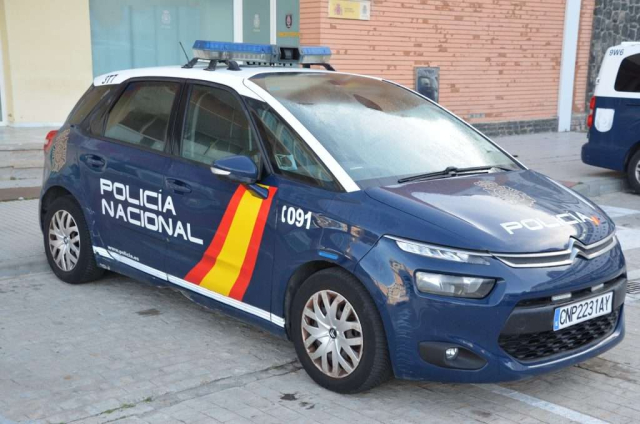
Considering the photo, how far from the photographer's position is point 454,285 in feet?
12.3

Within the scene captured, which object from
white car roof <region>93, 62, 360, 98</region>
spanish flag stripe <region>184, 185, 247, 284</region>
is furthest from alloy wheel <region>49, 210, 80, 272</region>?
spanish flag stripe <region>184, 185, 247, 284</region>

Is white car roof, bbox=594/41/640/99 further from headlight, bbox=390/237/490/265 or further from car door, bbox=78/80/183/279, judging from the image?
headlight, bbox=390/237/490/265

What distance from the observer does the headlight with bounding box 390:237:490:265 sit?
374 centimetres

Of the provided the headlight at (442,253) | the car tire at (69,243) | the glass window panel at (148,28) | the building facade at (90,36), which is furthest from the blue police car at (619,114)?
the headlight at (442,253)

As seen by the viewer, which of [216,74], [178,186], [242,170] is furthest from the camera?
[216,74]

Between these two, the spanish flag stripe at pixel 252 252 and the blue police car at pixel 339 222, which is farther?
the spanish flag stripe at pixel 252 252

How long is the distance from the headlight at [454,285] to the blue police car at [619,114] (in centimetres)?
797

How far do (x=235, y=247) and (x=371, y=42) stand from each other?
33.3 feet

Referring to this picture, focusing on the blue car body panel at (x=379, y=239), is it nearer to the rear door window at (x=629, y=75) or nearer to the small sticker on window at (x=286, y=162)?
the small sticker on window at (x=286, y=162)

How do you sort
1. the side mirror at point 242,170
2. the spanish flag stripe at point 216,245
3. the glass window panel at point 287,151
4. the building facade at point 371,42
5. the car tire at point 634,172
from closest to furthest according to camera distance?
1. the glass window panel at point 287,151
2. the side mirror at point 242,170
3. the spanish flag stripe at point 216,245
4. the car tire at point 634,172
5. the building facade at point 371,42

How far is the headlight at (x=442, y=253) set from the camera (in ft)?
12.3

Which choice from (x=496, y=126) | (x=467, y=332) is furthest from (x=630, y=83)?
(x=467, y=332)

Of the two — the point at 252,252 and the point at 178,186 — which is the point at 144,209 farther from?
the point at 252,252

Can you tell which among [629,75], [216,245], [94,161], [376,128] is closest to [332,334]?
[216,245]
